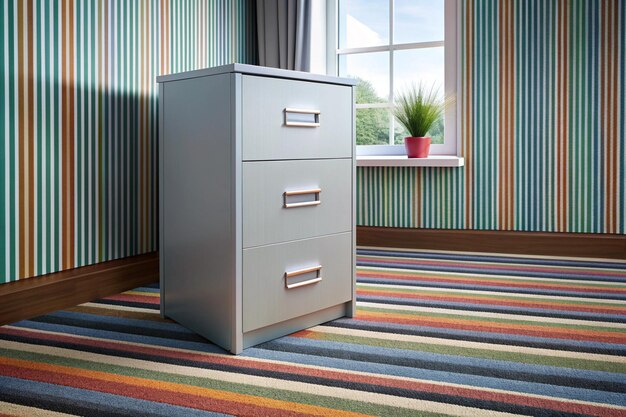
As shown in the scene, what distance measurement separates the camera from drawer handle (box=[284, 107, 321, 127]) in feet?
5.28

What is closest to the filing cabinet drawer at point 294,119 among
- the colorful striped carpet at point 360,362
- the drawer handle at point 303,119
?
the drawer handle at point 303,119

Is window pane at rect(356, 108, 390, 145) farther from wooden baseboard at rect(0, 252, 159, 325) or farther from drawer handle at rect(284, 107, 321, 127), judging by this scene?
drawer handle at rect(284, 107, 321, 127)

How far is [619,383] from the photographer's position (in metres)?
1.30

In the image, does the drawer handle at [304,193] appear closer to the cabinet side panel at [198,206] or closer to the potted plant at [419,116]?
the cabinet side panel at [198,206]

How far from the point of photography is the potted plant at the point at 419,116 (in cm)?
286

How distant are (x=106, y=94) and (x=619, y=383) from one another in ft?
5.78

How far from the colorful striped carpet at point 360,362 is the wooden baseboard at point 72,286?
0.13 ft

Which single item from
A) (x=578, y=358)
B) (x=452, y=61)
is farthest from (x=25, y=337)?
(x=452, y=61)

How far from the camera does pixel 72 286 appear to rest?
6.32 feet

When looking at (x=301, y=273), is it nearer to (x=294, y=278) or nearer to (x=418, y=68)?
(x=294, y=278)

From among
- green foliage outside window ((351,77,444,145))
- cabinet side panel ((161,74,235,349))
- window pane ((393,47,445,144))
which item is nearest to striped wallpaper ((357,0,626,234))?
window pane ((393,47,445,144))

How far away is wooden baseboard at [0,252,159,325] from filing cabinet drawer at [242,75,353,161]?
81 cm

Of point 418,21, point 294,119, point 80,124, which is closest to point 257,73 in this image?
point 294,119

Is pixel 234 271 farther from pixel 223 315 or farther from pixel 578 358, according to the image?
pixel 578 358
